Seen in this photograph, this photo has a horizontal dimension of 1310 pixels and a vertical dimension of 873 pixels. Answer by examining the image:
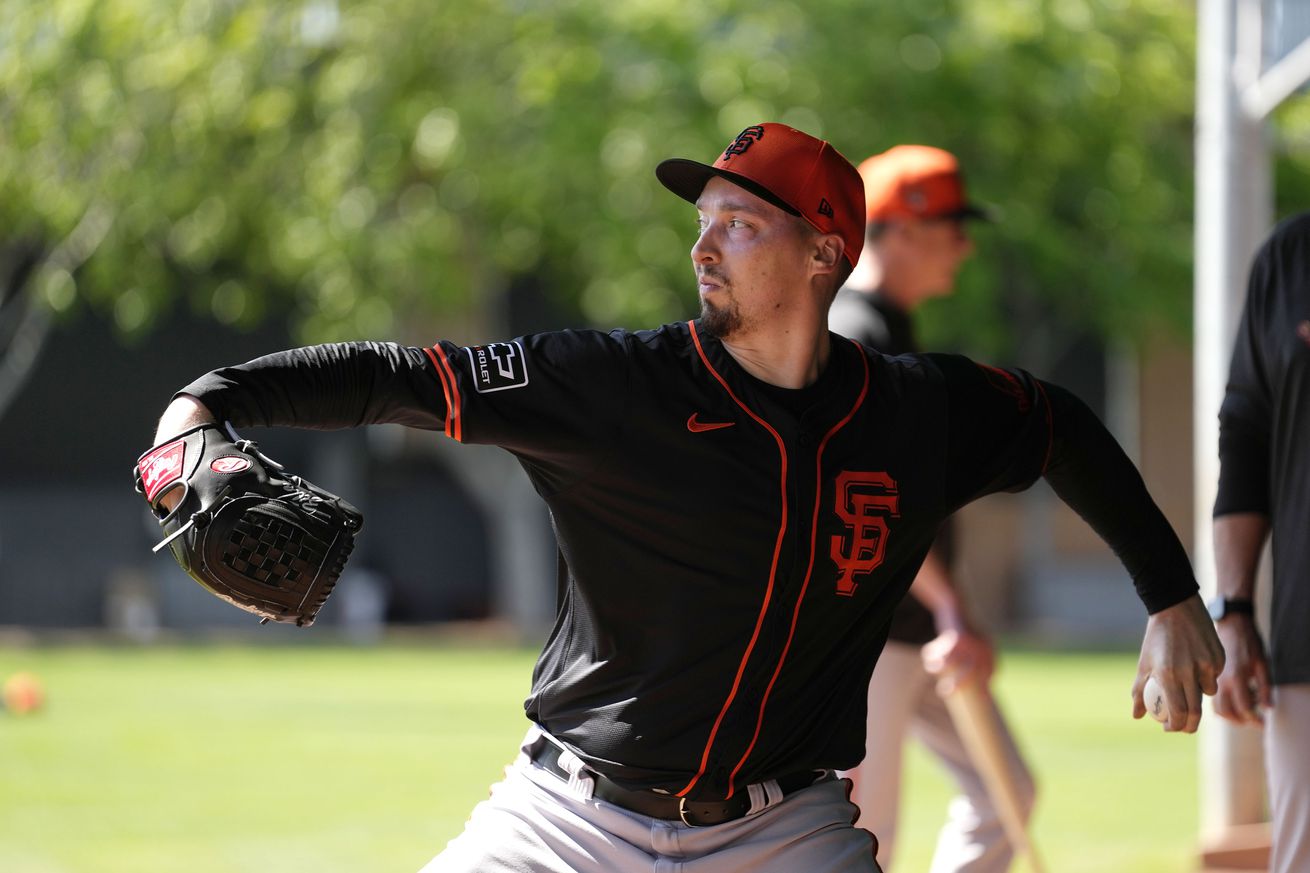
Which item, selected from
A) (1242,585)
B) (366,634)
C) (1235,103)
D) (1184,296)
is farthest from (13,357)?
(1242,585)

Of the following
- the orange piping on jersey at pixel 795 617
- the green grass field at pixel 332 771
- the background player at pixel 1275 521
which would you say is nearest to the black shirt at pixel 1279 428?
the background player at pixel 1275 521

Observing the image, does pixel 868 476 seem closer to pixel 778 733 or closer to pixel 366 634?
pixel 778 733

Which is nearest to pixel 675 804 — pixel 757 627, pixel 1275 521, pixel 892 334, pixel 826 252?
→ pixel 757 627

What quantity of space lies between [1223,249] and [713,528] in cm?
529

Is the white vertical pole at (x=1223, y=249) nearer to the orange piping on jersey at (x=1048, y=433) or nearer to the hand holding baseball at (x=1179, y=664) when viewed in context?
the hand holding baseball at (x=1179, y=664)

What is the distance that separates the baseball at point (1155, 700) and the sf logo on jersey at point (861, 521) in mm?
699

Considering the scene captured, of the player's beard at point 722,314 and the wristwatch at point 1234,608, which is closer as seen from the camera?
the player's beard at point 722,314

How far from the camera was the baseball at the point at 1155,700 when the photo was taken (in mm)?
3930

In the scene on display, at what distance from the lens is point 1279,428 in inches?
178

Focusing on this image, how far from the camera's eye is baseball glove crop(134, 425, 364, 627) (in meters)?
3.09

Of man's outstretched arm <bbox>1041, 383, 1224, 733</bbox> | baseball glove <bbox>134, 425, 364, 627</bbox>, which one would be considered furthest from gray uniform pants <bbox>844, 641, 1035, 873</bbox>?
baseball glove <bbox>134, 425, 364, 627</bbox>

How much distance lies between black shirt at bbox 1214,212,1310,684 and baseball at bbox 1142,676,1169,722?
0.64 m

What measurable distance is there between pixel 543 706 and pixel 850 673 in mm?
641

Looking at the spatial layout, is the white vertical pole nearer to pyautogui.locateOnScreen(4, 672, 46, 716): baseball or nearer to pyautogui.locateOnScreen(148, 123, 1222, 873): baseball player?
pyautogui.locateOnScreen(148, 123, 1222, 873): baseball player
